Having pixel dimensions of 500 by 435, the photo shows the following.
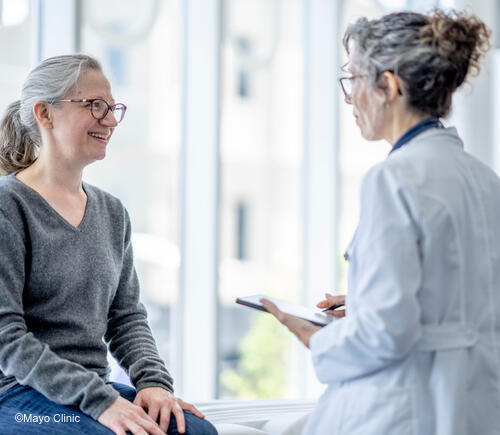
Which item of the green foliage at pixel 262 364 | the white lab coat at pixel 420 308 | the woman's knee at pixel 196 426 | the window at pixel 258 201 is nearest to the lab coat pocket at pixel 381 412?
the white lab coat at pixel 420 308

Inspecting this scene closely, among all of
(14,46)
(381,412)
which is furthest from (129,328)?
(14,46)

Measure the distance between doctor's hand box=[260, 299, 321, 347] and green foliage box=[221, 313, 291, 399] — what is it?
3650 millimetres

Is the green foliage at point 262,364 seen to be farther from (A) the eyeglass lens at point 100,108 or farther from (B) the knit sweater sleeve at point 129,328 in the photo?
(A) the eyeglass lens at point 100,108

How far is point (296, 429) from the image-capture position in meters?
1.82

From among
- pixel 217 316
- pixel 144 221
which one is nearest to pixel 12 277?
pixel 217 316

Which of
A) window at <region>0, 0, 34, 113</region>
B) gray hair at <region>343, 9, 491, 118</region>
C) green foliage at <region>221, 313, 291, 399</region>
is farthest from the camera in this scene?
green foliage at <region>221, 313, 291, 399</region>

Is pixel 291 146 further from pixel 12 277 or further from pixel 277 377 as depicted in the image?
pixel 12 277

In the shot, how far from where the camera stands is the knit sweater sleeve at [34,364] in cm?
154

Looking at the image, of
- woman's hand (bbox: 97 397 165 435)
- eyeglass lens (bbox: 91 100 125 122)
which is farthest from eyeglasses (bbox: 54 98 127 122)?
woman's hand (bbox: 97 397 165 435)

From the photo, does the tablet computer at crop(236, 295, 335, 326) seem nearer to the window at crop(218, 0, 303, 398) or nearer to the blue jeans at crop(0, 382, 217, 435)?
the blue jeans at crop(0, 382, 217, 435)

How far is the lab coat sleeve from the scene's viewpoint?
50.1 inches

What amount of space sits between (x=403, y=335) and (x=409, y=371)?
10 centimetres

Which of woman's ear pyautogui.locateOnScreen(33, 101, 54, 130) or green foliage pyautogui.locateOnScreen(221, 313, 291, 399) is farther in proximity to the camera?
green foliage pyautogui.locateOnScreen(221, 313, 291, 399)

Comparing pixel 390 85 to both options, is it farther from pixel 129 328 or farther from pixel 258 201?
pixel 258 201
